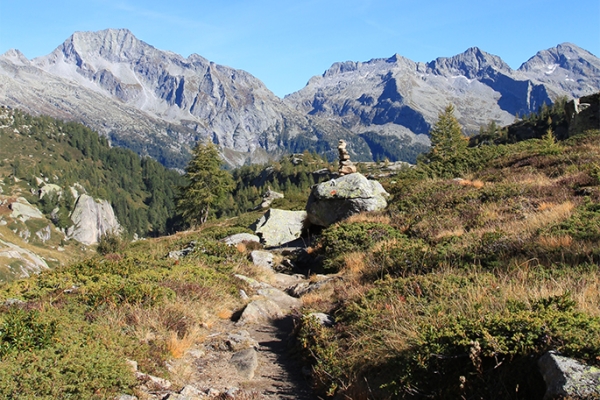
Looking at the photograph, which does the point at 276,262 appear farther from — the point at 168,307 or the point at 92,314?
the point at 92,314

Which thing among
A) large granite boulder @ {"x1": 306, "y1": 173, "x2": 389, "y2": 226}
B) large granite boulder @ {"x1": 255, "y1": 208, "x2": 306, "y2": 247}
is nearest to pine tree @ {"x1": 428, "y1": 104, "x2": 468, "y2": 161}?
large granite boulder @ {"x1": 255, "y1": 208, "x2": 306, "y2": 247}

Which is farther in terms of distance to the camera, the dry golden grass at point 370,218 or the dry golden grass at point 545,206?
the dry golden grass at point 370,218

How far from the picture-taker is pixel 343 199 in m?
20.6

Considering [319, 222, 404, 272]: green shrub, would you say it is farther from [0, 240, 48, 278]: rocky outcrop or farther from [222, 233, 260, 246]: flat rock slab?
[0, 240, 48, 278]: rocky outcrop

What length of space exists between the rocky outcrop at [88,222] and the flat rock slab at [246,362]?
191m

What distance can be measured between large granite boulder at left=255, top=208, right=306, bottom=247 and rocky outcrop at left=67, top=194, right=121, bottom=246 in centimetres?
17587

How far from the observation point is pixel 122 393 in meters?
5.21

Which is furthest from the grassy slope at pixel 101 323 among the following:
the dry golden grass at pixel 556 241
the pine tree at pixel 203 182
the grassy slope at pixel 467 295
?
the pine tree at pixel 203 182

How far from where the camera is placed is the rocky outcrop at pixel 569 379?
10.6ft

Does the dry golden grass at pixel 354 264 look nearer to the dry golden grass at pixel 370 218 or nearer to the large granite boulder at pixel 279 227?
the dry golden grass at pixel 370 218

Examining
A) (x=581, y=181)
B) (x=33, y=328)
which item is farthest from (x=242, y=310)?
(x=581, y=181)

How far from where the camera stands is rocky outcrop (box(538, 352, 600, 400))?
322 centimetres

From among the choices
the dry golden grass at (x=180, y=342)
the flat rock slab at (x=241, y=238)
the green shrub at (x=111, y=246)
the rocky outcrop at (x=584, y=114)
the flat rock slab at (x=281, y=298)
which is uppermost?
the rocky outcrop at (x=584, y=114)

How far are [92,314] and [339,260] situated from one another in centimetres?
812
